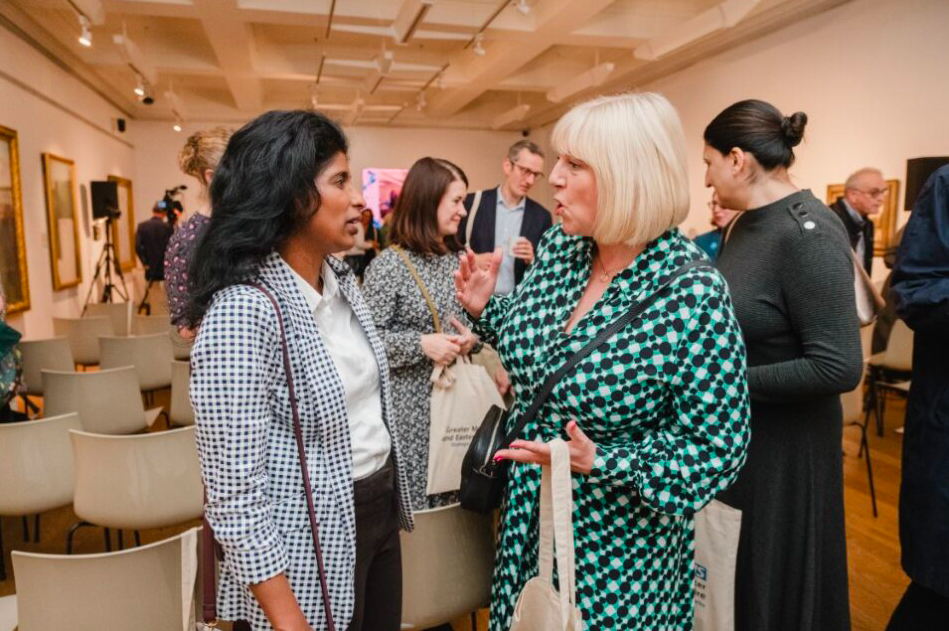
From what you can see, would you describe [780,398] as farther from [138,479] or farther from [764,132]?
[138,479]

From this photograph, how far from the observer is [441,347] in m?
2.06

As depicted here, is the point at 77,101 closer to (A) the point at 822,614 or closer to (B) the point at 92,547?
(B) the point at 92,547

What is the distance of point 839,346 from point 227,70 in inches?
336

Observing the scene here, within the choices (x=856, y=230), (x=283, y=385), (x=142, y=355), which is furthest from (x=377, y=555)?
(x=856, y=230)

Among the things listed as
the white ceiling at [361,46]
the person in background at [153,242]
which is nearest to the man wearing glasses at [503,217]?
the white ceiling at [361,46]

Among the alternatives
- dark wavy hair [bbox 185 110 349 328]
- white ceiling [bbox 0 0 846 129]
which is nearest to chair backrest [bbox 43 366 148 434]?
dark wavy hair [bbox 185 110 349 328]

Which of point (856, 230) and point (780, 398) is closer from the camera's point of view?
point (780, 398)

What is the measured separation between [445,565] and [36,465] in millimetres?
1994

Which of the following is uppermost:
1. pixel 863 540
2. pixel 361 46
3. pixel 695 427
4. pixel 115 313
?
pixel 361 46

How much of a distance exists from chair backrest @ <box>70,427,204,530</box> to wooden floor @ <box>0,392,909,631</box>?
3.26 ft

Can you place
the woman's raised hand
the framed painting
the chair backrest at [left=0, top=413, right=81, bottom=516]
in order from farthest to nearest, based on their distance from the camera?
the framed painting < the chair backrest at [left=0, top=413, right=81, bottom=516] < the woman's raised hand

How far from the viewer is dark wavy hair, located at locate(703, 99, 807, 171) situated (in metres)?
1.72

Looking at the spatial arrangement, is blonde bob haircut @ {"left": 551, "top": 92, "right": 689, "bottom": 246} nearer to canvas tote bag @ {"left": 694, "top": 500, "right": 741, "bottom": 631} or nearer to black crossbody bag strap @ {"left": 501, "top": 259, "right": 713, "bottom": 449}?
black crossbody bag strap @ {"left": 501, "top": 259, "right": 713, "bottom": 449}

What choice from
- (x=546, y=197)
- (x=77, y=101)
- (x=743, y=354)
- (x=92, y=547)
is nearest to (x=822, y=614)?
(x=743, y=354)
